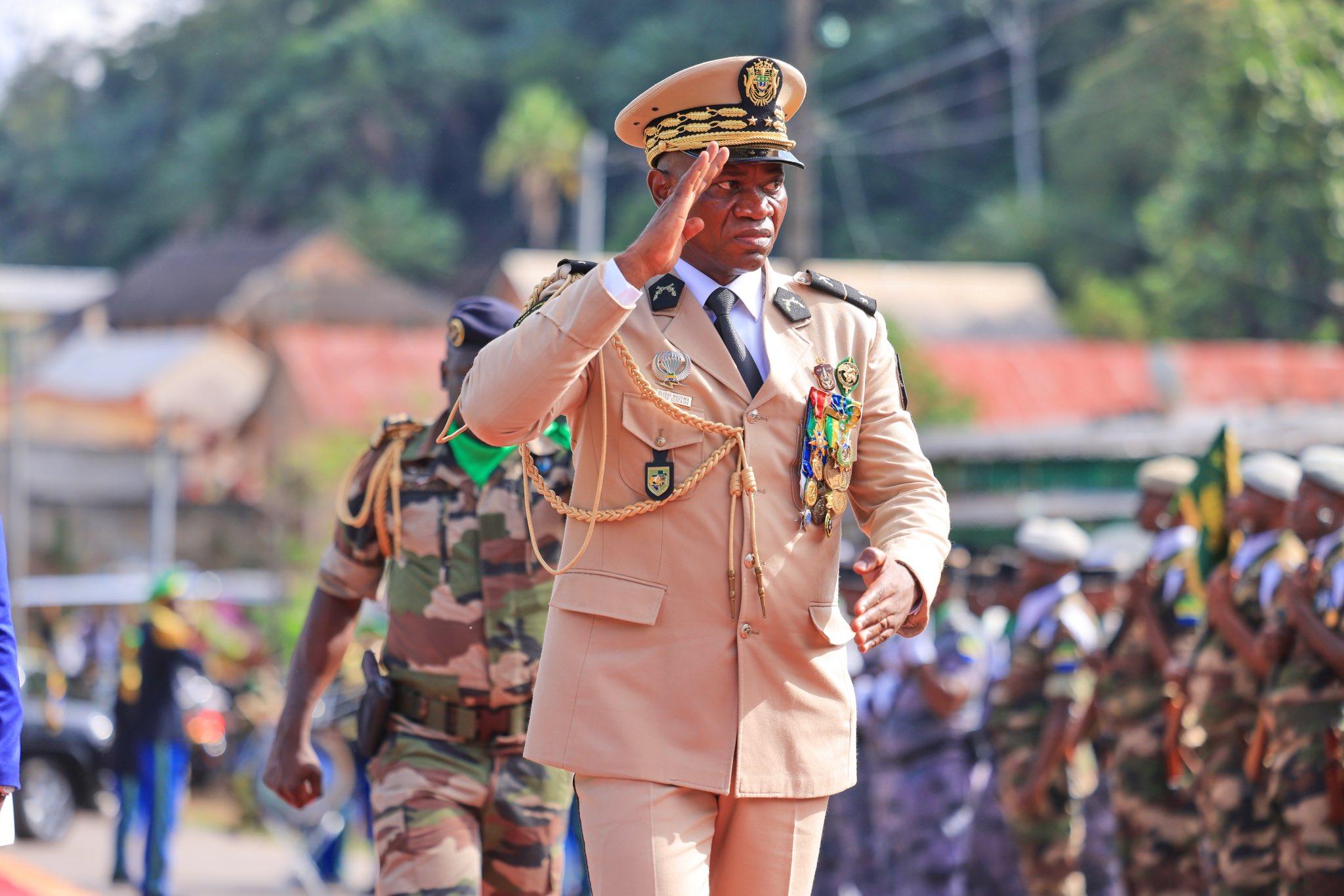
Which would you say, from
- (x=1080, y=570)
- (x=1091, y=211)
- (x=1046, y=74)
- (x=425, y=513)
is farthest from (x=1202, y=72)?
(x=425, y=513)

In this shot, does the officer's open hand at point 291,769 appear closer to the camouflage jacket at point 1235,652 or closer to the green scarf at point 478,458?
the green scarf at point 478,458

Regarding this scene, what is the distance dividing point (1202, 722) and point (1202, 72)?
40193 mm

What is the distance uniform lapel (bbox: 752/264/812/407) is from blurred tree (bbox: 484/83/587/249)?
6329cm

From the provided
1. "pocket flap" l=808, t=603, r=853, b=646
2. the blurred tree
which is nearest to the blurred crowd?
"pocket flap" l=808, t=603, r=853, b=646

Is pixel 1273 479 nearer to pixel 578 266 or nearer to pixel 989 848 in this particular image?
pixel 989 848

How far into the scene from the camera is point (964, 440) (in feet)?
72.4

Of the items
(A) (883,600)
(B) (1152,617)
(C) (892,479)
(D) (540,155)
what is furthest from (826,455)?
(D) (540,155)

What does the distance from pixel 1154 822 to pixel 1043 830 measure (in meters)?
0.56

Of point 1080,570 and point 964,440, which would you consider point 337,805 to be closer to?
point 1080,570

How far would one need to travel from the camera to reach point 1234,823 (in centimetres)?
714

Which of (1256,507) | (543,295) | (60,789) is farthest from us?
(60,789)

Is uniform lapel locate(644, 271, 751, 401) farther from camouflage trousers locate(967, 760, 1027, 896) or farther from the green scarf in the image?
camouflage trousers locate(967, 760, 1027, 896)

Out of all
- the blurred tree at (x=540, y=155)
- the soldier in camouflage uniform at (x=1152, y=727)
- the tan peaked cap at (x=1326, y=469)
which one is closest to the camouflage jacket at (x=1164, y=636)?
the soldier in camouflage uniform at (x=1152, y=727)

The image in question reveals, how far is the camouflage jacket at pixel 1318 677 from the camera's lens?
6336 mm
